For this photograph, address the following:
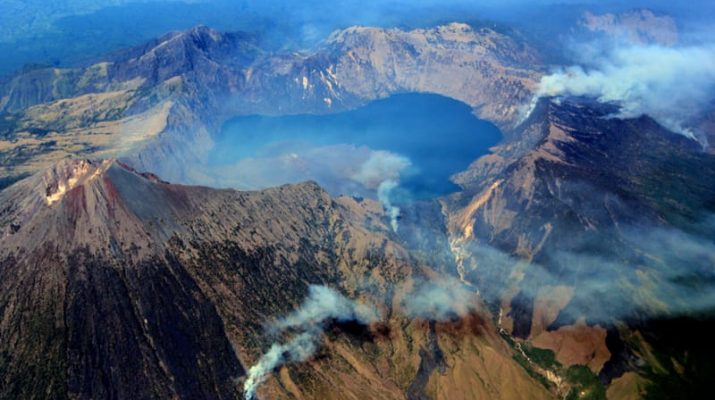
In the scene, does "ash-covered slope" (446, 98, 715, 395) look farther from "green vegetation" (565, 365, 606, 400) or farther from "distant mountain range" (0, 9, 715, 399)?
"green vegetation" (565, 365, 606, 400)

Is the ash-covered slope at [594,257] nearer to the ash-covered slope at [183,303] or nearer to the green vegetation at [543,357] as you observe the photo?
the green vegetation at [543,357]

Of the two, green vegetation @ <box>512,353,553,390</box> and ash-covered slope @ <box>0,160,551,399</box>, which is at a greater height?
ash-covered slope @ <box>0,160,551,399</box>

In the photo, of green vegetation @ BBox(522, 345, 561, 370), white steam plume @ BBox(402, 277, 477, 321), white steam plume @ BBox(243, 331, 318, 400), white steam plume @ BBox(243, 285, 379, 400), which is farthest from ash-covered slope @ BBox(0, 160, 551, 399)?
green vegetation @ BBox(522, 345, 561, 370)

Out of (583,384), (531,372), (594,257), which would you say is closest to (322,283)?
(531,372)

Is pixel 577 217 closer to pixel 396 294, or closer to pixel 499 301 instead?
pixel 499 301

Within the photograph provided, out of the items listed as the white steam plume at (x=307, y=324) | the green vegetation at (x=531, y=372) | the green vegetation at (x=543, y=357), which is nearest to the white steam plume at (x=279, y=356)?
the white steam plume at (x=307, y=324)

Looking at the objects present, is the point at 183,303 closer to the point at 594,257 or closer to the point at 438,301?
the point at 438,301
